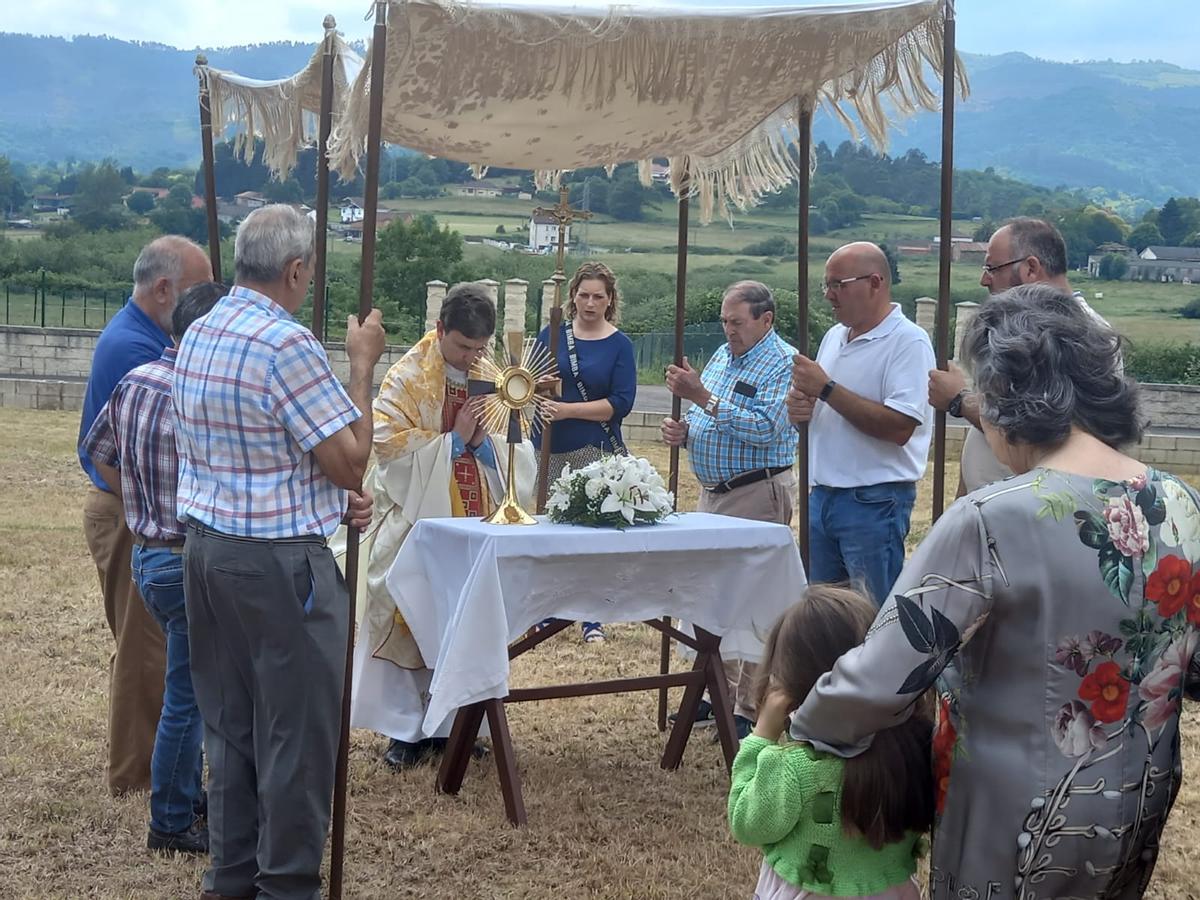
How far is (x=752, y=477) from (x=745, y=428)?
23 centimetres

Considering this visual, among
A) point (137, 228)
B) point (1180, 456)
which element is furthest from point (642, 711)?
point (137, 228)

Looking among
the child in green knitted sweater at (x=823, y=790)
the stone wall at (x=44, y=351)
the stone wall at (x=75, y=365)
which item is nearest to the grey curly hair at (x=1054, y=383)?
the child in green knitted sweater at (x=823, y=790)

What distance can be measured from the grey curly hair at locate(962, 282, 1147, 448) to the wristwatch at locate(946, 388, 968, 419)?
159cm

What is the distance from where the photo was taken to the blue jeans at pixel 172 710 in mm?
4078

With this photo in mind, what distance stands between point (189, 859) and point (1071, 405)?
3.13m

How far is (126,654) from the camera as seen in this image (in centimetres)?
462

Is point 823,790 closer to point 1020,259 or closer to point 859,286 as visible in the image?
point 1020,259

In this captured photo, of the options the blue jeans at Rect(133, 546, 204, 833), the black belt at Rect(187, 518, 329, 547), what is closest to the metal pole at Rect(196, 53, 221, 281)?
the blue jeans at Rect(133, 546, 204, 833)

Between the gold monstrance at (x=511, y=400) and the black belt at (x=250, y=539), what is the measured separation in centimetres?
149

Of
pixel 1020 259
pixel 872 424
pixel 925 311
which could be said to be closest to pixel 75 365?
pixel 925 311

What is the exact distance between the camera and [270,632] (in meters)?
3.38

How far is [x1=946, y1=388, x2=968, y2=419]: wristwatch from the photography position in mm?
3910

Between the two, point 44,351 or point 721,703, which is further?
point 44,351

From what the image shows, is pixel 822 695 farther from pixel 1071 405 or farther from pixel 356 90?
pixel 356 90
